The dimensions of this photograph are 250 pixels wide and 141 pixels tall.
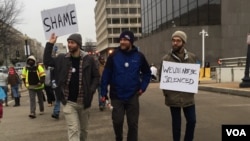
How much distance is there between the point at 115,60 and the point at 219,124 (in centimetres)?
441

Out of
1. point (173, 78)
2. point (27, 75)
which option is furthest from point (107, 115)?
point (173, 78)

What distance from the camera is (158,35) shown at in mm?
48938

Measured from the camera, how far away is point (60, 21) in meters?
8.00

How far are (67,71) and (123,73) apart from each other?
829 mm

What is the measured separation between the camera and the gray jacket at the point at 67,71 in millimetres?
6117

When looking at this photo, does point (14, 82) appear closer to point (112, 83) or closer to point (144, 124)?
point (144, 124)

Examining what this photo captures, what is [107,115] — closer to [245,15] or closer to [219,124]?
[219,124]

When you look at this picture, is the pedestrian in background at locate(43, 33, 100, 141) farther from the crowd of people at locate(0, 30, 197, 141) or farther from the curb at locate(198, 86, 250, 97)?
the curb at locate(198, 86, 250, 97)

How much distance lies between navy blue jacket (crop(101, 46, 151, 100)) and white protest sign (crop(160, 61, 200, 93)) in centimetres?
50

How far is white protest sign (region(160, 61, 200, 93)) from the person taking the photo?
21.2ft

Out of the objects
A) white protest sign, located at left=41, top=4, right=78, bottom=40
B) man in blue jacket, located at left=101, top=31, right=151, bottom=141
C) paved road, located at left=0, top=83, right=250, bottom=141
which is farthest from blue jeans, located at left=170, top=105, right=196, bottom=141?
white protest sign, located at left=41, top=4, right=78, bottom=40

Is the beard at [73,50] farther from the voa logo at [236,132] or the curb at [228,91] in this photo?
the curb at [228,91]

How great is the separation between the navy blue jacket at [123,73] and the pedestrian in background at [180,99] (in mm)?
536

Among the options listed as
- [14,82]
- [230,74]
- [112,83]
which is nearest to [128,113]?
[112,83]
